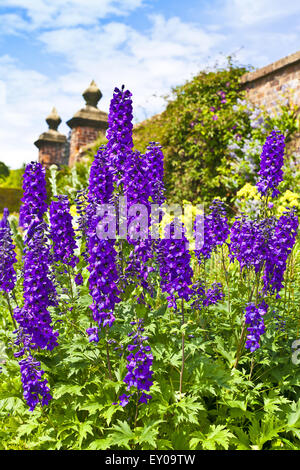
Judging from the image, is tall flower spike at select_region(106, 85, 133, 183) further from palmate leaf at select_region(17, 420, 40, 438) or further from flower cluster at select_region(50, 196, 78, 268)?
palmate leaf at select_region(17, 420, 40, 438)

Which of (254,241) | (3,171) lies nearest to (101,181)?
(254,241)

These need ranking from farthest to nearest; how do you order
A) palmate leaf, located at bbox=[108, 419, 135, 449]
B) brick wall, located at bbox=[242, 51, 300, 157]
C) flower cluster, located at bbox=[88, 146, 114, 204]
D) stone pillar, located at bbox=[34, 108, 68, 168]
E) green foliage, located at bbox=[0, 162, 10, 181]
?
green foliage, located at bbox=[0, 162, 10, 181], stone pillar, located at bbox=[34, 108, 68, 168], brick wall, located at bbox=[242, 51, 300, 157], flower cluster, located at bbox=[88, 146, 114, 204], palmate leaf, located at bbox=[108, 419, 135, 449]

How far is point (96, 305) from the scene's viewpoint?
3.29 metres

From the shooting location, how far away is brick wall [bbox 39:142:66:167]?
21.9 m

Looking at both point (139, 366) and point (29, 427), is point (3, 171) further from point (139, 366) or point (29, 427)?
point (139, 366)

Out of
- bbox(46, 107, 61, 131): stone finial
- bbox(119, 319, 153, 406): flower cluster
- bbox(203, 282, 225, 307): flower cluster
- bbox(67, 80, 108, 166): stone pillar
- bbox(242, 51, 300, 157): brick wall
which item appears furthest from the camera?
bbox(46, 107, 61, 131): stone finial

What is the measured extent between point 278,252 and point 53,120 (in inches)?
813

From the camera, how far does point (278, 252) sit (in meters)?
3.92

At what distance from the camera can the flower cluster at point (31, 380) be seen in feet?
10.5

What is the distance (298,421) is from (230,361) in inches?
27.2

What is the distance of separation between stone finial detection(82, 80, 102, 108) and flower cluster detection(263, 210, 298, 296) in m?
15.1

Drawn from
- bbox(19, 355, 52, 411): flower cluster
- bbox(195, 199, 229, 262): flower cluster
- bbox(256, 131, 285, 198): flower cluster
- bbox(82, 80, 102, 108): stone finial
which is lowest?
bbox(19, 355, 52, 411): flower cluster

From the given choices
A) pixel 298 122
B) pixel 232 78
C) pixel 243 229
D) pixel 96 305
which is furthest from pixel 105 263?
pixel 232 78

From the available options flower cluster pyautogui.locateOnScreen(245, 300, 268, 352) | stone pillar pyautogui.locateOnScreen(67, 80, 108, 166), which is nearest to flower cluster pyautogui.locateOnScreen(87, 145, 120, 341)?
flower cluster pyautogui.locateOnScreen(245, 300, 268, 352)
